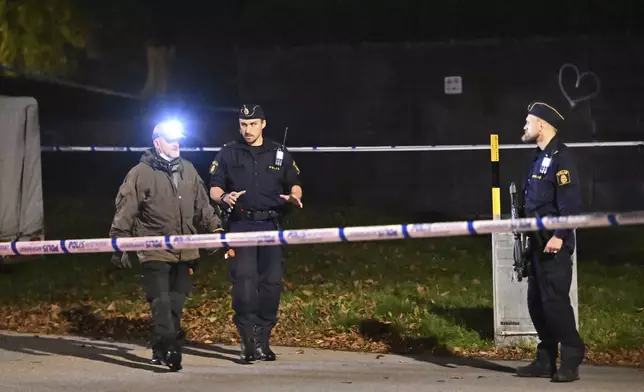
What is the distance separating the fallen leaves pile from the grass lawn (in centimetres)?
1

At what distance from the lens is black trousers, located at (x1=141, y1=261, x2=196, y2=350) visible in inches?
352

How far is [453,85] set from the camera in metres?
18.5

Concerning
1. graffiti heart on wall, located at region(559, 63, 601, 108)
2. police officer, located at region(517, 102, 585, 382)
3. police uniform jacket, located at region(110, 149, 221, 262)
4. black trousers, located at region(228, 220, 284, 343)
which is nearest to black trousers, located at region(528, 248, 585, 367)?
police officer, located at region(517, 102, 585, 382)

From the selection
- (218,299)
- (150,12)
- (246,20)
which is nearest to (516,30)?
(246,20)

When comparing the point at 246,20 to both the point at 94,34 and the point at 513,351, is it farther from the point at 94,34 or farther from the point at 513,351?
the point at 513,351

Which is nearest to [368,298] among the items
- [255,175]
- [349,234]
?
[255,175]

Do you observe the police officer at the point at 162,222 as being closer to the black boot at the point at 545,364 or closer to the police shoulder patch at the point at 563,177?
the black boot at the point at 545,364

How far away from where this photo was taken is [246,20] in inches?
796

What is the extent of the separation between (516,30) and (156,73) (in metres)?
6.64

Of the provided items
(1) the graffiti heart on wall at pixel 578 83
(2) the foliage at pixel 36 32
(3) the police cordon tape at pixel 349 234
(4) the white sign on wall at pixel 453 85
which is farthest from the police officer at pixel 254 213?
(1) the graffiti heart on wall at pixel 578 83

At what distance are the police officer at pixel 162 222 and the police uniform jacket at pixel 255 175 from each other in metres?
0.39

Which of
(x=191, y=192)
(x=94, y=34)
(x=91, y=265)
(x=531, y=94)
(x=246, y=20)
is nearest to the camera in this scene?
(x=191, y=192)

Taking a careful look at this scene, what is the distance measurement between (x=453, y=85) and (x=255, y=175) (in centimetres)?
968

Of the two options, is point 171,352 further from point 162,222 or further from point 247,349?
point 162,222
